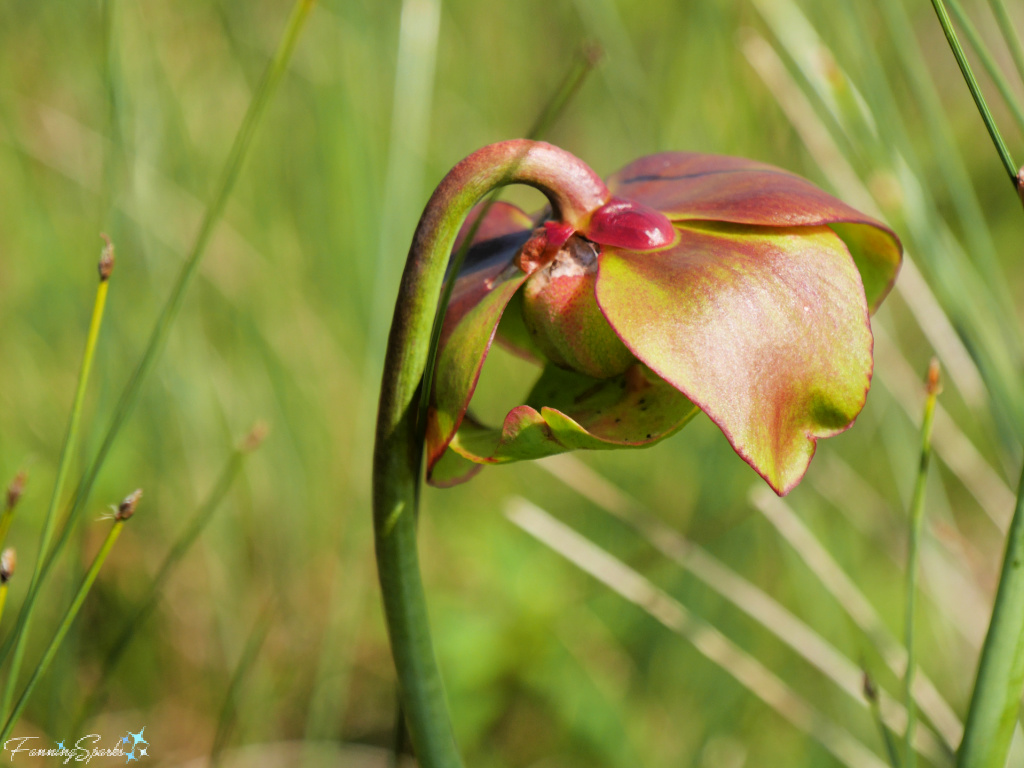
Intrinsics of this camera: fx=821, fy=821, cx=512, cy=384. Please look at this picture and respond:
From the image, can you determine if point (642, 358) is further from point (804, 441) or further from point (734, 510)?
point (734, 510)

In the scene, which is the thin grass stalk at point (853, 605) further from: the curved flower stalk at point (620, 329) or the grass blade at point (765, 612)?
the curved flower stalk at point (620, 329)

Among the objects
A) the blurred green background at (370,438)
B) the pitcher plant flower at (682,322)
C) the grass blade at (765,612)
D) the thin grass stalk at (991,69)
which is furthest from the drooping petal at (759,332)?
the grass blade at (765,612)

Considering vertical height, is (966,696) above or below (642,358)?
below

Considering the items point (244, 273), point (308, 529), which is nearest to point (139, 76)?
point (244, 273)

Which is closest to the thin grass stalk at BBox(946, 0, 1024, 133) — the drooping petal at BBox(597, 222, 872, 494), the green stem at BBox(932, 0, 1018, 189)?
the green stem at BBox(932, 0, 1018, 189)

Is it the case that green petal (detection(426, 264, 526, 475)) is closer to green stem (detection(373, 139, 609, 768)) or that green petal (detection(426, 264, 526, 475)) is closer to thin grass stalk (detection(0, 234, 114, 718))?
green stem (detection(373, 139, 609, 768))

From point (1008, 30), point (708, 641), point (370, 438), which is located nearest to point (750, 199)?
point (1008, 30)

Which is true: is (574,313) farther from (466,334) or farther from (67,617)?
(67,617)
